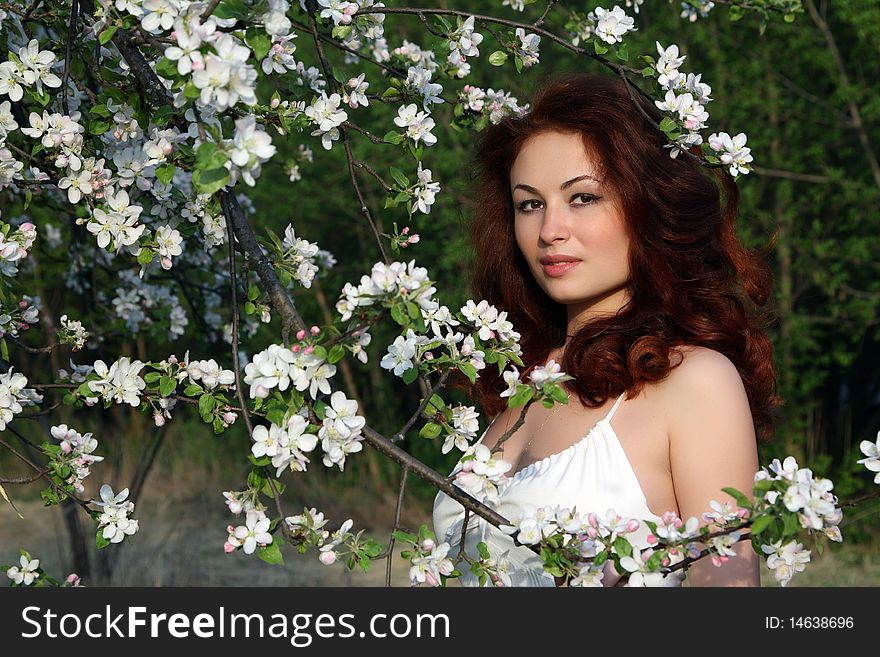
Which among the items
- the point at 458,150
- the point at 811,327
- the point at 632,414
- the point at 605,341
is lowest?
the point at 632,414

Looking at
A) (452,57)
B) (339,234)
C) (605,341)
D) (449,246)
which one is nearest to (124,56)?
(452,57)

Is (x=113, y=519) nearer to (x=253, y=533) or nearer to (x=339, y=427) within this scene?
(x=253, y=533)

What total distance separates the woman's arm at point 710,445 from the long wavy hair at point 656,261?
0.26 feet

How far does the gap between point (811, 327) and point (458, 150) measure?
2.50 meters

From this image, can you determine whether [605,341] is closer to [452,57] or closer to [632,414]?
→ [632,414]

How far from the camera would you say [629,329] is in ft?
7.42

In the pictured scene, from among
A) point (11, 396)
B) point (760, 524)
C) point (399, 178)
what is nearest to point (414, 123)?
point (399, 178)

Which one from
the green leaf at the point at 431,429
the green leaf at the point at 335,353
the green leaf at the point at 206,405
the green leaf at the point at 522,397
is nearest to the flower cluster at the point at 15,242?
the green leaf at the point at 206,405

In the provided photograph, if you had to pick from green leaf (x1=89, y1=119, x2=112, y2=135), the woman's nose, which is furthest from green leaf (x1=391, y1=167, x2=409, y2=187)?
green leaf (x1=89, y1=119, x2=112, y2=135)

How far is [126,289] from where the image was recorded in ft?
10.2

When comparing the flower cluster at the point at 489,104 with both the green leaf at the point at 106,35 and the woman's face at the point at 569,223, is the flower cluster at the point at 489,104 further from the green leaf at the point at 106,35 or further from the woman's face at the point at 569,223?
the green leaf at the point at 106,35

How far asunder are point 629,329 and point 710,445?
38 cm

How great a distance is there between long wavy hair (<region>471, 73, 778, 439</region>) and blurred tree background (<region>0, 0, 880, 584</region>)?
343 centimetres

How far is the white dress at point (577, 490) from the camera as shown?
201 centimetres
